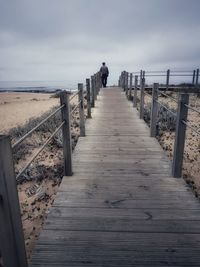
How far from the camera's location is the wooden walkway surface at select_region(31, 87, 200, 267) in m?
2.85

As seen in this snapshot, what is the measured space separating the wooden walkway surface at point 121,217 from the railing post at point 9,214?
0.57 metres

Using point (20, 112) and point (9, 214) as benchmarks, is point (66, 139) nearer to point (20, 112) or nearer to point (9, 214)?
point (9, 214)

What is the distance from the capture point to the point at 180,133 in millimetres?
4551

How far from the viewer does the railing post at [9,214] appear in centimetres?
204

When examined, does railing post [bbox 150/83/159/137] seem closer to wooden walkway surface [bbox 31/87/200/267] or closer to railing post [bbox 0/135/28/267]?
wooden walkway surface [bbox 31/87/200/267]

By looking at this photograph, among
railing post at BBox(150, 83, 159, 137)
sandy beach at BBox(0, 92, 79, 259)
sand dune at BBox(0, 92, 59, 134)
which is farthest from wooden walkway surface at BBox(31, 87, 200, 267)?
sand dune at BBox(0, 92, 59, 134)

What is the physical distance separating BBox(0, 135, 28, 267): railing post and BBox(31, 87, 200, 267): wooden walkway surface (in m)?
0.57

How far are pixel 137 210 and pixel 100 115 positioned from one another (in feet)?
21.8

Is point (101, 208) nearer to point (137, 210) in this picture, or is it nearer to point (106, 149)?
point (137, 210)

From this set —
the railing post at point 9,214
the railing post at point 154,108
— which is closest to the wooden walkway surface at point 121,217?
the railing post at point 9,214

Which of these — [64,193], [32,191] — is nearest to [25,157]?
[32,191]

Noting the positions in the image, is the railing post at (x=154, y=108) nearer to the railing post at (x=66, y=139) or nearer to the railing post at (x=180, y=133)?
the railing post at (x=180, y=133)

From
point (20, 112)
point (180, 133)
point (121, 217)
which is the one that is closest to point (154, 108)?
point (180, 133)

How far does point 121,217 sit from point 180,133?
5.92ft
